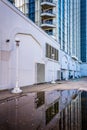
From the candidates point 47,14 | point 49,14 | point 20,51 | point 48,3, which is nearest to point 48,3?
point 48,3

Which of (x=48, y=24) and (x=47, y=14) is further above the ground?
(x=47, y=14)

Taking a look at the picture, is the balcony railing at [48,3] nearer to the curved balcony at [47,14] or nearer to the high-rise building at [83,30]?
the curved balcony at [47,14]

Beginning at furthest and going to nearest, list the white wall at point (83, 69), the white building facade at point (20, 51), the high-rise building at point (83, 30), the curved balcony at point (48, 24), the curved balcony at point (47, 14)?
the white wall at point (83, 69) → the high-rise building at point (83, 30) → the curved balcony at point (47, 14) → the curved balcony at point (48, 24) → the white building facade at point (20, 51)

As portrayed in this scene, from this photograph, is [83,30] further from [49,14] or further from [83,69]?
[49,14]

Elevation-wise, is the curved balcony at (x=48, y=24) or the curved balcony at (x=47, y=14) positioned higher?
the curved balcony at (x=47, y=14)

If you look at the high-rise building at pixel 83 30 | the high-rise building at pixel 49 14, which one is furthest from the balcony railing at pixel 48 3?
the high-rise building at pixel 83 30

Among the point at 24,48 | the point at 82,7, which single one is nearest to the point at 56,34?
the point at 24,48

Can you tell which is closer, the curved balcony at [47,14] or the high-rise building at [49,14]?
the curved balcony at [47,14]

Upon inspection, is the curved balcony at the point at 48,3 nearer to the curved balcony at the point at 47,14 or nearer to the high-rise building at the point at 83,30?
the curved balcony at the point at 47,14

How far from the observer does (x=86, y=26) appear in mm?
78875

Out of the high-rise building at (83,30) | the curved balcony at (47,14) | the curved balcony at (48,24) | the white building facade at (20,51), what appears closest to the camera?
the white building facade at (20,51)

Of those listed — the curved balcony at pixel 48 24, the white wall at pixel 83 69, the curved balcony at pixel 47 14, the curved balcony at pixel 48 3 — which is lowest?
the white wall at pixel 83 69

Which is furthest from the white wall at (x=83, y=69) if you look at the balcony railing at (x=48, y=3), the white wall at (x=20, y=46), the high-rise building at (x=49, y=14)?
the white wall at (x=20, y=46)

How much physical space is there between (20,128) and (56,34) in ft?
122
